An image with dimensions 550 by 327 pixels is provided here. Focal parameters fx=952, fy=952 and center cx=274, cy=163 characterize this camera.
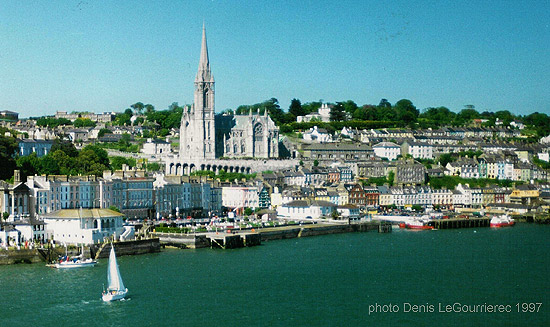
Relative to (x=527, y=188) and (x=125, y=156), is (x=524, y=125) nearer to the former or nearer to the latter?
(x=527, y=188)

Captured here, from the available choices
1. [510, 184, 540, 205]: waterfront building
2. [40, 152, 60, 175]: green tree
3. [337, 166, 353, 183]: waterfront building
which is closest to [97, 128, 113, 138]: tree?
[337, 166, 353, 183]: waterfront building

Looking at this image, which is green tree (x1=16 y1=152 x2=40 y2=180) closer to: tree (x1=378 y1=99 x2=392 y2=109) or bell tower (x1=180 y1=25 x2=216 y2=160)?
bell tower (x1=180 y1=25 x2=216 y2=160)

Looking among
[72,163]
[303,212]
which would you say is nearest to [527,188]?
[303,212]

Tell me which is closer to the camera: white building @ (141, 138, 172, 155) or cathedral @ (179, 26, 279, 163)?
cathedral @ (179, 26, 279, 163)

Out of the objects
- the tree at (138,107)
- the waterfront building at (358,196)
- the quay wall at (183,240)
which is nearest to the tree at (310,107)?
the tree at (138,107)

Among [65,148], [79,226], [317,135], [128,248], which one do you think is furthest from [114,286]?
[317,135]

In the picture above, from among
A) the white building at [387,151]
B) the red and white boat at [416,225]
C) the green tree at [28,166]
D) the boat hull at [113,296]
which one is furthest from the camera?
the white building at [387,151]

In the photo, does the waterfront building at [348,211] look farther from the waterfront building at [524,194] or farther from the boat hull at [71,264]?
the boat hull at [71,264]
